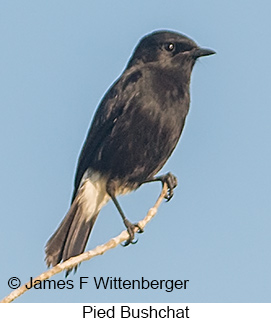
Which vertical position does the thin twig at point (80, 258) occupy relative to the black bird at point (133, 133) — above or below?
below

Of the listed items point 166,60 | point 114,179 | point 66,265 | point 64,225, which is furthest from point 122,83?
point 66,265

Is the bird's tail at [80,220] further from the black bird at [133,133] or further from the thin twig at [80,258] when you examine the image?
the thin twig at [80,258]

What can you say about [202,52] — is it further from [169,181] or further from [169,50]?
[169,181]

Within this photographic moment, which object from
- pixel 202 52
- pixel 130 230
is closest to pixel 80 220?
pixel 130 230

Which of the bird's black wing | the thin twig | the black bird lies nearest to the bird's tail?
the black bird

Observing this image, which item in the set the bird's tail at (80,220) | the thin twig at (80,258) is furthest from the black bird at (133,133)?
the thin twig at (80,258)

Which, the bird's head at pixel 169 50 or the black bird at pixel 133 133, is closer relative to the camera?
the black bird at pixel 133 133

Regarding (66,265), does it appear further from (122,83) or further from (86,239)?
(122,83)

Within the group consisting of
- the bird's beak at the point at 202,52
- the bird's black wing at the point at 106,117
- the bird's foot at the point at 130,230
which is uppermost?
the bird's beak at the point at 202,52

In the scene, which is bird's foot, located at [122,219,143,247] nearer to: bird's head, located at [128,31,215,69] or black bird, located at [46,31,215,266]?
black bird, located at [46,31,215,266]
